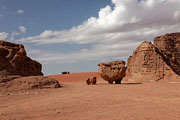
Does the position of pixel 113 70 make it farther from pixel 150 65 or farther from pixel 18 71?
pixel 18 71

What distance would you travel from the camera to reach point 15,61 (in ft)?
42.4

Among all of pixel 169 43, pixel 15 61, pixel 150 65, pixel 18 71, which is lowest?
pixel 18 71

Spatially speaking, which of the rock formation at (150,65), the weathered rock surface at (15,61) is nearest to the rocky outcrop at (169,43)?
the rock formation at (150,65)

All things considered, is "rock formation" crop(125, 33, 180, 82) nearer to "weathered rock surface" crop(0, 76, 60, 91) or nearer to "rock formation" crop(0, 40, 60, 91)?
"rock formation" crop(0, 40, 60, 91)

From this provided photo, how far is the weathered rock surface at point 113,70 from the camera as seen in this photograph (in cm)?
1588

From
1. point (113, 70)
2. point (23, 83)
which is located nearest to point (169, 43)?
point (113, 70)

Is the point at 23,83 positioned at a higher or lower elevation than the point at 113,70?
lower

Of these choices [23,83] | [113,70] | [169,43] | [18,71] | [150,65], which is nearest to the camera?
[23,83]

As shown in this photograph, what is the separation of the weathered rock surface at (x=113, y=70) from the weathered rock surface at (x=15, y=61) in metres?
5.61

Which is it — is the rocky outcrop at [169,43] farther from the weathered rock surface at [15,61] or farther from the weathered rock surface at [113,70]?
the weathered rock surface at [15,61]

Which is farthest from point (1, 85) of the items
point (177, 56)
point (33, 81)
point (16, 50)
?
point (177, 56)

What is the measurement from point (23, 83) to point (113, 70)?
774 centimetres

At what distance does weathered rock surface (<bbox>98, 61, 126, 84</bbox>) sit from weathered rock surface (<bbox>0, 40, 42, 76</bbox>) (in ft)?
18.4

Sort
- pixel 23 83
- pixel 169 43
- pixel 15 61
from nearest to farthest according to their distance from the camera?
1. pixel 23 83
2. pixel 15 61
3. pixel 169 43
